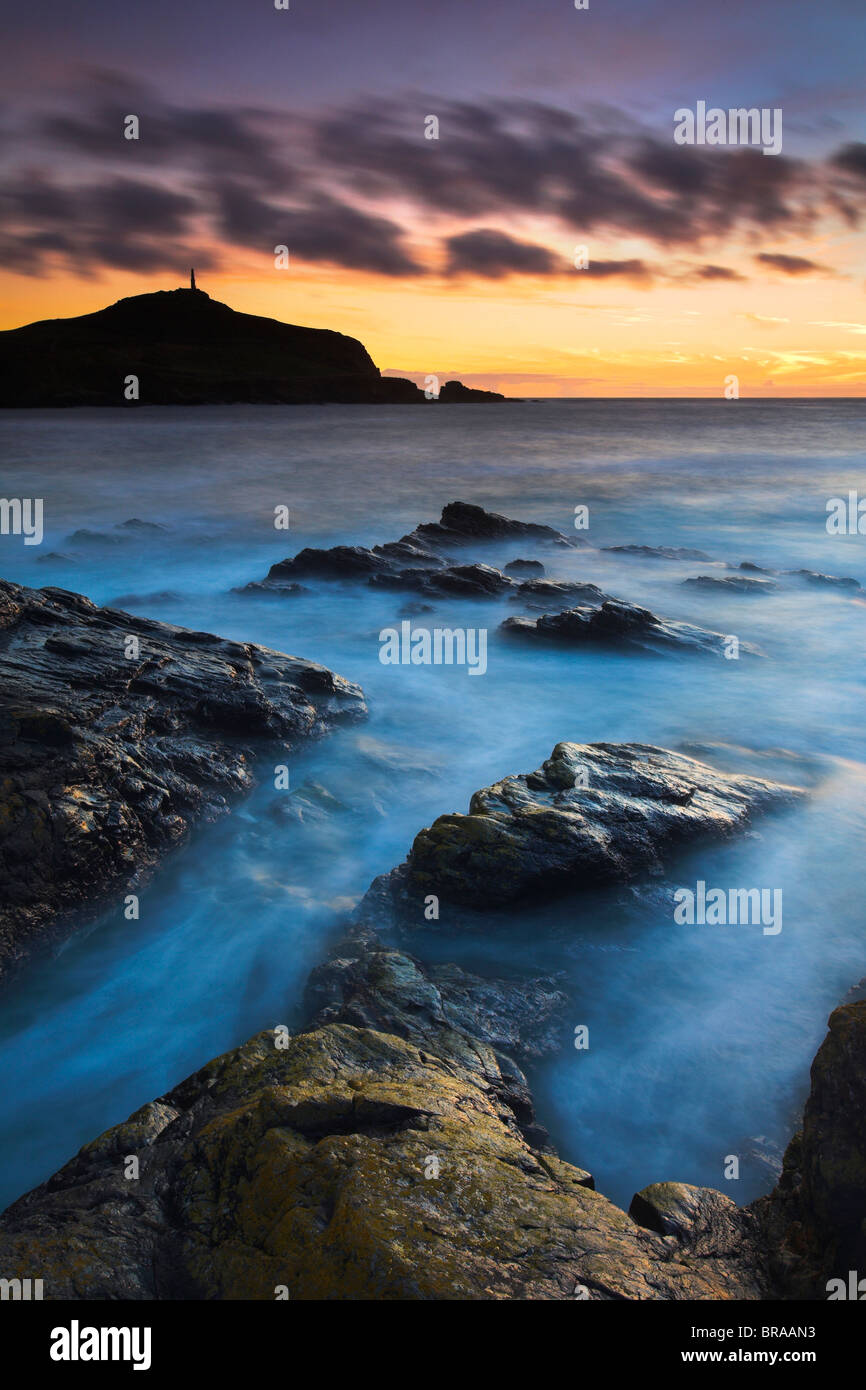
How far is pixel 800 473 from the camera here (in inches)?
2106

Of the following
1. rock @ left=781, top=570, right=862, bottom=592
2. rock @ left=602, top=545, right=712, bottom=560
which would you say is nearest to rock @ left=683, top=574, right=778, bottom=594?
rock @ left=781, top=570, right=862, bottom=592

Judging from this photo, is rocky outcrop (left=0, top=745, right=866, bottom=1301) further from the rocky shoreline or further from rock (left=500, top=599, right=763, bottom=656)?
rock (left=500, top=599, right=763, bottom=656)

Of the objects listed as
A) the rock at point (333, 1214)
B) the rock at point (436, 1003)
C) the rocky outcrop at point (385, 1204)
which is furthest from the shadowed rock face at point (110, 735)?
the rock at point (333, 1214)

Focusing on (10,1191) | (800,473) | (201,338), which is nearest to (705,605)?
(10,1191)

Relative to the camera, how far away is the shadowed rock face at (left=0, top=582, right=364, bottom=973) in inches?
287

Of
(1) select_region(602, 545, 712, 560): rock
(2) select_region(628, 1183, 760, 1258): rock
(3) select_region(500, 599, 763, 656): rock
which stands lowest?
(2) select_region(628, 1183, 760, 1258): rock

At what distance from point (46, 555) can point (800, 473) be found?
4962 cm

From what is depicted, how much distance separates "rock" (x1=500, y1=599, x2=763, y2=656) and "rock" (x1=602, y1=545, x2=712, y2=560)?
10.7 meters

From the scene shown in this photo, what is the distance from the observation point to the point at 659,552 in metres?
27.7

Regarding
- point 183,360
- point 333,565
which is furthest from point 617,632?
point 183,360

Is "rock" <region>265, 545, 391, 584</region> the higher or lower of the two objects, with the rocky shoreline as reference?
higher

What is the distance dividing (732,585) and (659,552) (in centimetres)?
548
